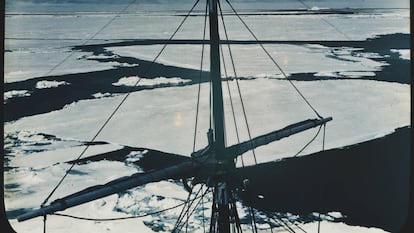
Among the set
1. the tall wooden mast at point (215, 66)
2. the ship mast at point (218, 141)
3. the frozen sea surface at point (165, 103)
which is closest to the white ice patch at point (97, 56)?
the frozen sea surface at point (165, 103)

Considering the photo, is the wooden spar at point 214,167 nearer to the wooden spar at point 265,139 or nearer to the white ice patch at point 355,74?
the wooden spar at point 265,139

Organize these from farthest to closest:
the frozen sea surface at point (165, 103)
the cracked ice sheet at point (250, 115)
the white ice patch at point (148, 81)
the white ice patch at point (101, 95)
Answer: the white ice patch at point (148, 81) < the white ice patch at point (101, 95) < the cracked ice sheet at point (250, 115) < the frozen sea surface at point (165, 103)

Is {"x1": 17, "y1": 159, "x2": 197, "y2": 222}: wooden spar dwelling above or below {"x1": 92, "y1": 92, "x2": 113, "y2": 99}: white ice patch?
above

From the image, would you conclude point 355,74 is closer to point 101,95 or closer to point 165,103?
point 165,103

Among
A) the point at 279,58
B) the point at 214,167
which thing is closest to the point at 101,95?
the point at 279,58

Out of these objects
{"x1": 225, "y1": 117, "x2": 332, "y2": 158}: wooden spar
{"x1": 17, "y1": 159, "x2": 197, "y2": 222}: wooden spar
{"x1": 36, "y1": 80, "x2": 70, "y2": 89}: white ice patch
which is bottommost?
{"x1": 36, "y1": 80, "x2": 70, "y2": 89}: white ice patch

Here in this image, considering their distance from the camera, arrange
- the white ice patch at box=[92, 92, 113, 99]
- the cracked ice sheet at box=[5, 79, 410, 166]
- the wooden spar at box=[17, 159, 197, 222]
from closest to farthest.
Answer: the wooden spar at box=[17, 159, 197, 222] < the cracked ice sheet at box=[5, 79, 410, 166] < the white ice patch at box=[92, 92, 113, 99]

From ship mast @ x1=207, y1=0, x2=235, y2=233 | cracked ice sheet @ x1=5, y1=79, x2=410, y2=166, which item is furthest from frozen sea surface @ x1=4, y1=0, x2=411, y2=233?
ship mast @ x1=207, y1=0, x2=235, y2=233

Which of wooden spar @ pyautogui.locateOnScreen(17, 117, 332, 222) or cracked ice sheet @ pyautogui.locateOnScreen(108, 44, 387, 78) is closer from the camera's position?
wooden spar @ pyautogui.locateOnScreen(17, 117, 332, 222)

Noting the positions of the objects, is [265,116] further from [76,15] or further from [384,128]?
[76,15]

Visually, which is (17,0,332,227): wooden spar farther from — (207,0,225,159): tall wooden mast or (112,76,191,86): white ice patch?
(112,76,191,86): white ice patch
